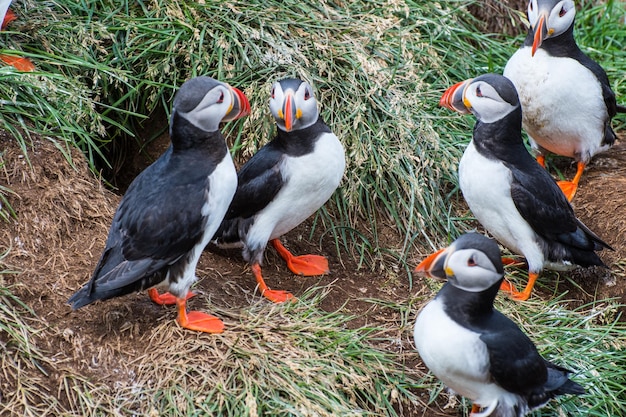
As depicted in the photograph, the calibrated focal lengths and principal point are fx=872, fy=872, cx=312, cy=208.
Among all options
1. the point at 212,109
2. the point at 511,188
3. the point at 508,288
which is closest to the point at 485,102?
the point at 511,188

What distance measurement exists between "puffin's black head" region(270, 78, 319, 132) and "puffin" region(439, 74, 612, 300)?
757 millimetres

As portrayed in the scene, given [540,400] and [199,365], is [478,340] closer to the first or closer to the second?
[540,400]

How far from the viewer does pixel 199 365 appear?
12.5 feet

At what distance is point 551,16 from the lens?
16.7ft

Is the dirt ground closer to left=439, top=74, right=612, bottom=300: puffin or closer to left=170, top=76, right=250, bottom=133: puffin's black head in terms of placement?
left=439, top=74, right=612, bottom=300: puffin

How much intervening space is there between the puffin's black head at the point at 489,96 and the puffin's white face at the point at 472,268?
4.02 feet

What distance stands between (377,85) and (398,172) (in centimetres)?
59

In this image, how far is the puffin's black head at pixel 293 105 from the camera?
4.29 meters

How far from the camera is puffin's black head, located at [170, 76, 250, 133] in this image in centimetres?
398

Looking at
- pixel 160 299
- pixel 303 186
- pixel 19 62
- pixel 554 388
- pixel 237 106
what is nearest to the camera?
pixel 554 388

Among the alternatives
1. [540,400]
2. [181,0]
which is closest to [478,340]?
[540,400]

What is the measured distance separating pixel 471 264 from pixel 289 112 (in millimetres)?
1272

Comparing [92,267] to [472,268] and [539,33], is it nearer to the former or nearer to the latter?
[472,268]

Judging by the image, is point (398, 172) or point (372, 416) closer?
point (372, 416)
